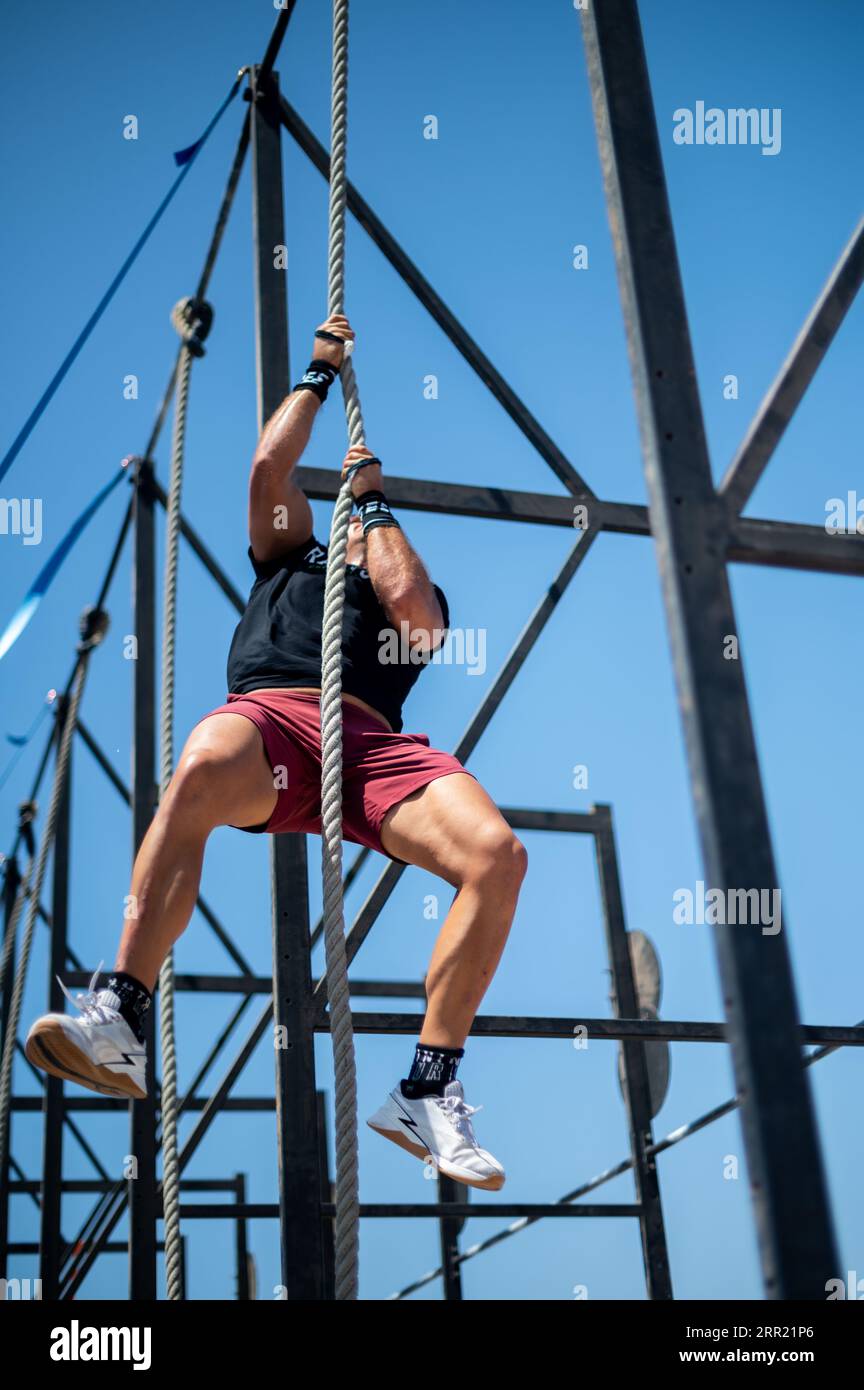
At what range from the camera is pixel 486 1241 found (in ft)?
24.6

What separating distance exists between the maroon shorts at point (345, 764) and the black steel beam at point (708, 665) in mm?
1503

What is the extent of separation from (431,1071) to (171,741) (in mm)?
1721

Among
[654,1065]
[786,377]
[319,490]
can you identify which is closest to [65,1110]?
[654,1065]

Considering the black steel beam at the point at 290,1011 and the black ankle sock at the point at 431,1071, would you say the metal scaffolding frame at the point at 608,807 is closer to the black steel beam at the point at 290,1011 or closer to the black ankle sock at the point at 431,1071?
the black steel beam at the point at 290,1011

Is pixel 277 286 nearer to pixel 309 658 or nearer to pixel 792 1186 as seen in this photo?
pixel 309 658

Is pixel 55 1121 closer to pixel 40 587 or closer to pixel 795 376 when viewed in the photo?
pixel 40 587

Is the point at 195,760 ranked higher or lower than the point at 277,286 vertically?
lower

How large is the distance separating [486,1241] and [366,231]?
530 cm

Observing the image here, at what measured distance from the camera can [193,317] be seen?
576cm

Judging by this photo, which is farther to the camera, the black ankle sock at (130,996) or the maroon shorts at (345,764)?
the maroon shorts at (345,764)

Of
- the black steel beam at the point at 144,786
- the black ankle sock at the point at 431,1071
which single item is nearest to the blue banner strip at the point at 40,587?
the black steel beam at the point at 144,786

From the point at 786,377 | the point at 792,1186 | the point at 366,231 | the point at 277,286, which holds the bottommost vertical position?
the point at 792,1186

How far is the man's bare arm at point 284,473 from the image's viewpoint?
3.87 meters

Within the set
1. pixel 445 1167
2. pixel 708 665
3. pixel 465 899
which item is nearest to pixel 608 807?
pixel 465 899
